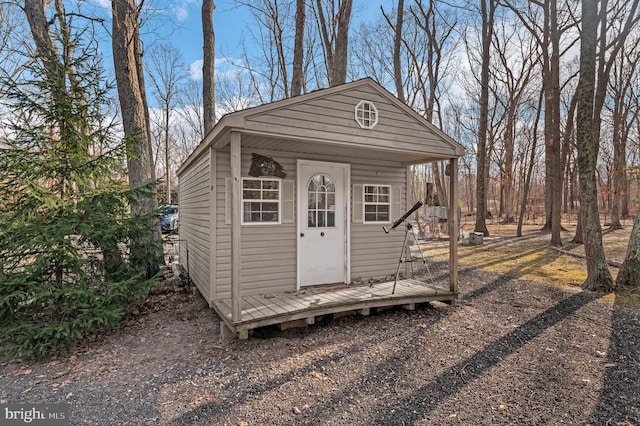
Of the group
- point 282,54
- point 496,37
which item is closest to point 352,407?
point 282,54

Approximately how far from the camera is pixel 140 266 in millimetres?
4680

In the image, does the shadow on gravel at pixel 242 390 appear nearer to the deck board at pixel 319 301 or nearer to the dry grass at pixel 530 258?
the deck board at pixel 319 301

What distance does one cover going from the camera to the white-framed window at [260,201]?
15.9ft

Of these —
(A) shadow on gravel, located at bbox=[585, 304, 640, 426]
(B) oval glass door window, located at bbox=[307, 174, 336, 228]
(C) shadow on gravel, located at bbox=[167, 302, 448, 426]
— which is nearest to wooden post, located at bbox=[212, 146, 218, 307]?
(B) oval glass door window, located at bbox=[307, 174, 336, 228]

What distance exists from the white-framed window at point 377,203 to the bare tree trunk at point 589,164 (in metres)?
3.63

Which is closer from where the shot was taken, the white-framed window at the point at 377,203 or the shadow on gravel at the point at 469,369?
the shadow on gravel at the point at 469,369

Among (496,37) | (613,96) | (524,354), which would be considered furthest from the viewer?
(613,96)

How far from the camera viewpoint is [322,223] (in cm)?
548

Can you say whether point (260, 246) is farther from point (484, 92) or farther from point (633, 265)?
point (484, 92)

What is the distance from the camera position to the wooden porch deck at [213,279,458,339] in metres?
3.78

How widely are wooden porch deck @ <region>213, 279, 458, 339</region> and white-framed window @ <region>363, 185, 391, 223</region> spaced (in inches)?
48.5

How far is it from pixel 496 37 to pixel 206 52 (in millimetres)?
15026

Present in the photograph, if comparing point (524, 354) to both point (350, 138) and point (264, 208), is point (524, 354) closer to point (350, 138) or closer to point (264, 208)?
point (350, 138)

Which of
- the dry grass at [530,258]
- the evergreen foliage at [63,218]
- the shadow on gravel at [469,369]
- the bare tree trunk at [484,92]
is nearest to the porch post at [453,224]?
the shadow on gravel at [469,369]
